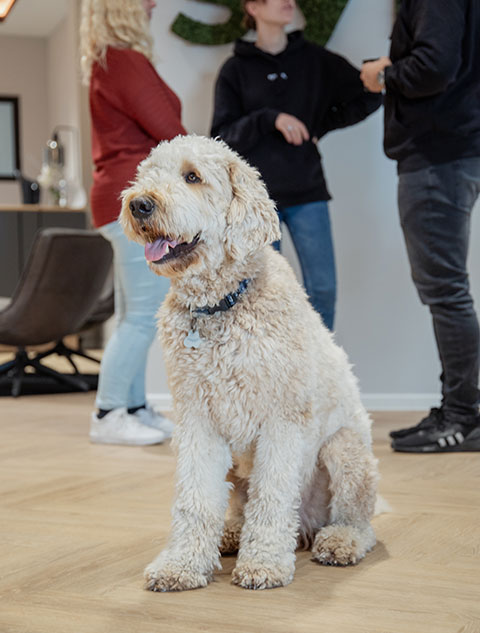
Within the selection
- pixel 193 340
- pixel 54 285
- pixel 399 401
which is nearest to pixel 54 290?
pixel 54 285

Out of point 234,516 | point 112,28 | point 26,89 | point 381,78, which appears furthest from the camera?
point 26,89

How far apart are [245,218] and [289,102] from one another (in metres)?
1.85

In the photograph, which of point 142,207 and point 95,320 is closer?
point 142,207

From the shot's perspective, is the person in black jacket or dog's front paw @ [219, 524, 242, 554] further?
the person in black jacket

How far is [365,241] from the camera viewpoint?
379 cm

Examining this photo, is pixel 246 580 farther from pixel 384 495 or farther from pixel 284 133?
pixel 284 133

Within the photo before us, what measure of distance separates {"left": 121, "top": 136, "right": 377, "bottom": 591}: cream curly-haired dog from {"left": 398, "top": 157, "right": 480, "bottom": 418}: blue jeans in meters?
1.14

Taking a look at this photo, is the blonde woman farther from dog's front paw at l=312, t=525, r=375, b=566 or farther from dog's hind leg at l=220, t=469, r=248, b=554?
dog's front paw at l=312, t=525, r=375, b=566

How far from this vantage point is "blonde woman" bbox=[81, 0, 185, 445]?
9.76 ft

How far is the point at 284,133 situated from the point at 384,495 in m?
1.49

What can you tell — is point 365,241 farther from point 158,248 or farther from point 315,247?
point 158,248

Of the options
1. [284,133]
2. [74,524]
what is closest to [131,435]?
[74,524]

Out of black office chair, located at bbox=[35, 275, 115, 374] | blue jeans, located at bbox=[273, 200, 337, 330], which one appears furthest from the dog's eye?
black office chair, located at bbox=[35, 275, 115, 374]

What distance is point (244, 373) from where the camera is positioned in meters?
1.63
